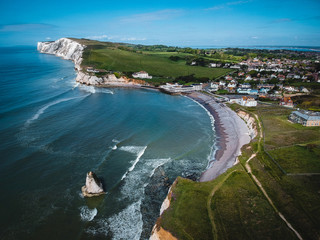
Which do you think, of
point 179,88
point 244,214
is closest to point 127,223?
point 244,214

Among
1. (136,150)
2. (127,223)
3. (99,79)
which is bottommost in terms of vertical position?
(127,223)

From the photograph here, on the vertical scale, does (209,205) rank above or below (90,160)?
above

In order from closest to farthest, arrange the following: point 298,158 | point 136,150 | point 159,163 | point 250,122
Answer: point 298,158 → point 159,163 → point 136,150 → point 250,122

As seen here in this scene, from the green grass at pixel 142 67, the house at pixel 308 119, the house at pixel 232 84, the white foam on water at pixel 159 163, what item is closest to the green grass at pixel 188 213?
the white foam on water at pixel 159 163

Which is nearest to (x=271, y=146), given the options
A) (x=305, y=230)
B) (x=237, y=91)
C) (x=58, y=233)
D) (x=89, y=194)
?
(x=305, y=230)

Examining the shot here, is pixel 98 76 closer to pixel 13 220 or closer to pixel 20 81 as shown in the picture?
pixel 20 81

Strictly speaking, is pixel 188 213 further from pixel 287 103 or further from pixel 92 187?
pixel 287 103
